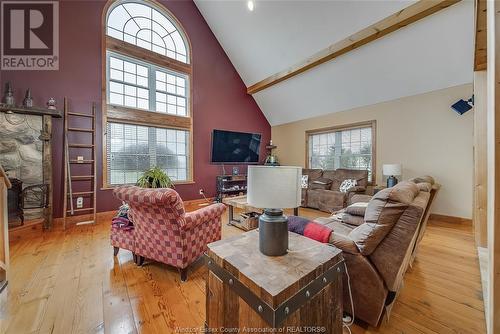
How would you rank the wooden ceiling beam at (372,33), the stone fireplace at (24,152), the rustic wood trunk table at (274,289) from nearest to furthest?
the rustic wood trunk table at (274,289) → the wooden ceiling beam at (372,33) → the stone fireplace at (24,152)

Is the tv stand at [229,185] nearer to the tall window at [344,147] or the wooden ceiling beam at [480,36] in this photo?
the tall window at [344,147]

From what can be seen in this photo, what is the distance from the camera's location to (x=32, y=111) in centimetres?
297

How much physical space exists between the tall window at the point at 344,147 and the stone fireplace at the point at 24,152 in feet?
18.8

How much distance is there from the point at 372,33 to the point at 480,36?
163 cm

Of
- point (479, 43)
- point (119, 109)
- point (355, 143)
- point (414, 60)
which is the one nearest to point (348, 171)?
point (355, 143)

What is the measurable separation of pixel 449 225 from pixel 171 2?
7241 mm

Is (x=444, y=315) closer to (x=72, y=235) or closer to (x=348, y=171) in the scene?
(x=348, y=171)

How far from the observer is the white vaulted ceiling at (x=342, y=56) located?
3.12 meters

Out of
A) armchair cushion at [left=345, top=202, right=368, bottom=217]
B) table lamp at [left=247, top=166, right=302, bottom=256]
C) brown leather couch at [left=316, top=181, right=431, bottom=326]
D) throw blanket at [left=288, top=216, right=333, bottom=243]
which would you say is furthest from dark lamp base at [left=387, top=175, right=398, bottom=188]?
table lamp at [left=247, top=166, right=302, bottom=256]

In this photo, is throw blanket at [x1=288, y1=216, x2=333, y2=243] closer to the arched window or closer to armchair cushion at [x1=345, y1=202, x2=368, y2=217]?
armchair cushion at [x1=345, y1=202, x2=368, y2=217]

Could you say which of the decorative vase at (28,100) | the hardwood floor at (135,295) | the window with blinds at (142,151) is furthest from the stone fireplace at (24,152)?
the window with blinds at (142,151)

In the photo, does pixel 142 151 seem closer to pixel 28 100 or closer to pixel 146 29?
pixel 28 100

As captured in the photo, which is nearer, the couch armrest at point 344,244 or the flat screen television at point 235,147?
the couch armrest at point 344,244

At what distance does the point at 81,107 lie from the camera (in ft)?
11.8
